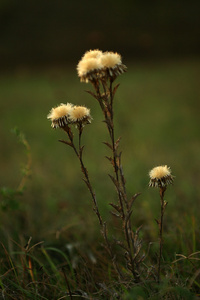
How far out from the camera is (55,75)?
13250mm

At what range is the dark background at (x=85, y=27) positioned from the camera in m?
16.1

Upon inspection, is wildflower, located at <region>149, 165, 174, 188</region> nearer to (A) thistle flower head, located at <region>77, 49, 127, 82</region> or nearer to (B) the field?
(B) the field

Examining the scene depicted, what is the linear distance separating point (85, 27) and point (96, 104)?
31.8ft

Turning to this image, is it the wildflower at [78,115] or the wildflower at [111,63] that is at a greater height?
the wildflower at [111,63]

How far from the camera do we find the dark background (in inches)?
633

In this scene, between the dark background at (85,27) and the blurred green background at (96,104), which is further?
the dark background at (85,27)

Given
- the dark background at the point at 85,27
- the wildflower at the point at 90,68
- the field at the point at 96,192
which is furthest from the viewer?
the dark background at the point at 85,27

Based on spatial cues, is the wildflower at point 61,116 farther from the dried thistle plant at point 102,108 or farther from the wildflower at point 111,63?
the wildflower at point 111,63

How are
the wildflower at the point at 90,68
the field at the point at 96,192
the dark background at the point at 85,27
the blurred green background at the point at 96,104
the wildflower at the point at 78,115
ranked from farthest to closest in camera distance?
the dark background at the point at 85,27 < the blurred green background at the point at 96,104 < the field at the point at 96,192 < the wildflower at the point at 78,115 < the wildflower at the point at 90,68

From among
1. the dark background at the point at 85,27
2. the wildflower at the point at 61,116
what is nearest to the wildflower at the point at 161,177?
the wildflower at the point at 61,116

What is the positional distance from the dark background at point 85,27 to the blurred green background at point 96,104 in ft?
0.19

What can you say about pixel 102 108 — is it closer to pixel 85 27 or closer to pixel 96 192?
pixel 96 192

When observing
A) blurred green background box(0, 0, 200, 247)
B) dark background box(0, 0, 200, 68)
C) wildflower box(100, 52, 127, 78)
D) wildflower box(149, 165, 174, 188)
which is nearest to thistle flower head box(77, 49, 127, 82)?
wildflower box(100, 52, 127, 78)

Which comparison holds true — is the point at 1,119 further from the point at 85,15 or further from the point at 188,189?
the point at 85,15
